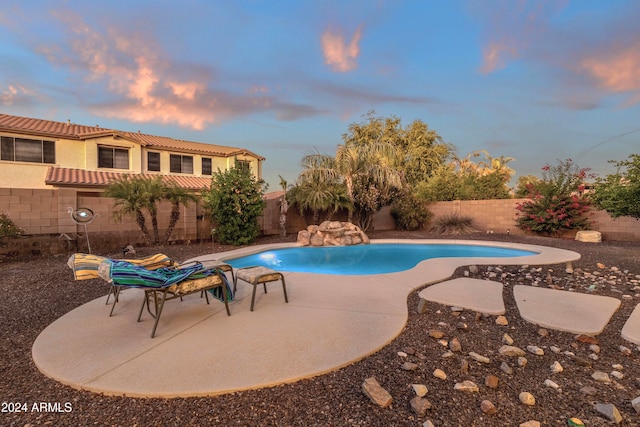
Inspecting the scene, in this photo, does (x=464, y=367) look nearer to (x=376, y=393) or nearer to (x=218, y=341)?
(x=376, y=393)

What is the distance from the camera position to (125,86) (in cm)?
1093

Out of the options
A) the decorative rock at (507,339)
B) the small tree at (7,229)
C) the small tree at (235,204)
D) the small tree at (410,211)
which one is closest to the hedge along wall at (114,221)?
the small tree at (7,229)

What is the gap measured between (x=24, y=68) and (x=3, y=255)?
6610 mm

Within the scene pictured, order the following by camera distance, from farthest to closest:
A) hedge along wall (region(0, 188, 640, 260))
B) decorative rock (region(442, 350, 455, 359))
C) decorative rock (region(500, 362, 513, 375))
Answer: hedge along wall (region(0, 188, 640, 260)), decorative rock (region(442, 350, 455, 359)), decorative rock (region(500, 362, 513, 375))

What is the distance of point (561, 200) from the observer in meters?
11.3

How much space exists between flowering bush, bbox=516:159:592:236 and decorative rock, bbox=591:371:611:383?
434 inches

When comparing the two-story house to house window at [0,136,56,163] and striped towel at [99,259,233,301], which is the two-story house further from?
striped towel at [99,259,233,301]

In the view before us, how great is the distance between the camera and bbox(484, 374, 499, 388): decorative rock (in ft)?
7.04

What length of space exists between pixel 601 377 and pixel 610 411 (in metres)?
0.51

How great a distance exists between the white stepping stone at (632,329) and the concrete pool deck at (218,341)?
0.11 feet

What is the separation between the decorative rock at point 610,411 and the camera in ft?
5.93

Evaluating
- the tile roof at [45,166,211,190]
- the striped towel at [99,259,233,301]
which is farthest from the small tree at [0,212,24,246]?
the striped towel at [99,259,233,301]

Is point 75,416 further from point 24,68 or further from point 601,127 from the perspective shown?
point 601,127

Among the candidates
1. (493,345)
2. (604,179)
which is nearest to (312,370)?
(493,345)
